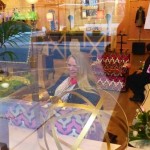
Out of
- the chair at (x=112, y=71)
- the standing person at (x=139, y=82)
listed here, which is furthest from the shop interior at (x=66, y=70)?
the standing person at (x=139, y=82)

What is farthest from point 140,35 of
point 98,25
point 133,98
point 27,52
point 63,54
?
point 133,98

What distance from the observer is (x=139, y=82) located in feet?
14.5

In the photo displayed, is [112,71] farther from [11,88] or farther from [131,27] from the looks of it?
[131,27]

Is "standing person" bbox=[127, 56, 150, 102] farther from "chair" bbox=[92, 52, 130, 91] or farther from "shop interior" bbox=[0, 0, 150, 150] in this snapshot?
"chair" bbox=[92, 52, 130, 91]

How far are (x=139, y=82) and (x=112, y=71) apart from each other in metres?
1.04

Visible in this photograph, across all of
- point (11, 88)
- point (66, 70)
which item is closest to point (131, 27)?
point (66, 70)

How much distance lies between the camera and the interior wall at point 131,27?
438 inches

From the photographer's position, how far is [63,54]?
823 cm

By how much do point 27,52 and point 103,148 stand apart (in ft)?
19.9

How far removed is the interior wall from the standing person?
6697 millimetres

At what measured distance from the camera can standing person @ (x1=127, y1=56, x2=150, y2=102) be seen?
4.23m

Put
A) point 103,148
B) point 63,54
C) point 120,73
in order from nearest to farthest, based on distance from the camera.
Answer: point 103,148 < point 120,73 < point 63,54

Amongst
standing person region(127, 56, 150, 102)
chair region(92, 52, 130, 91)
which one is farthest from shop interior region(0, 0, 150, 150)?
standing person region(127, 56, 150, 102)

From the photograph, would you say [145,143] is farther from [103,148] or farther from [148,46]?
[148,46]
